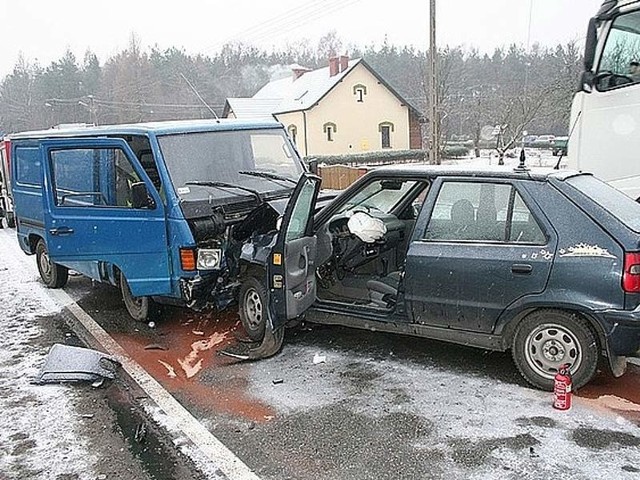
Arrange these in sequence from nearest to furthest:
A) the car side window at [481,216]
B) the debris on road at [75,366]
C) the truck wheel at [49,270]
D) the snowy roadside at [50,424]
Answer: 1. the snowy roadside at [50,424]
2. the car side window at [481,216]
3. the debris on road at [75,366]
4. the truck wheel at [49,270]

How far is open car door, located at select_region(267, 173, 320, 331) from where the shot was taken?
5.39 meters

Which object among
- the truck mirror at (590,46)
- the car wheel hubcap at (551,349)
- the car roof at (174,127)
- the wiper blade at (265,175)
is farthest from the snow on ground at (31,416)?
the truck mirror at (590,46)

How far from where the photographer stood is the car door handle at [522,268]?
4.70m

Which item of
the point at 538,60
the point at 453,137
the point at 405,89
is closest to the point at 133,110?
the point at 405,89

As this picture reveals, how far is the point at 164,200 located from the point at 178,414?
8.05ft

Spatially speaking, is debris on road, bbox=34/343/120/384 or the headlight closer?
debris on road, bbox=34/343/120/384

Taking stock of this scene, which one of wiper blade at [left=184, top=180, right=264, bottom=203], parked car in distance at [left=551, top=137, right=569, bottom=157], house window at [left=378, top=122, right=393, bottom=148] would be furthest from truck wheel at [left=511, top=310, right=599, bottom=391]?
house window at [left=378, top=122, right=393, bottom=148]

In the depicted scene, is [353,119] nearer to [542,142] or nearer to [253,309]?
[542,142]

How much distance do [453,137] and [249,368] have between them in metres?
50.4

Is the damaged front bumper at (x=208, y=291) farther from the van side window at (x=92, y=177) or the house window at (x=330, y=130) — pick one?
the house window at (x=330, y=130)

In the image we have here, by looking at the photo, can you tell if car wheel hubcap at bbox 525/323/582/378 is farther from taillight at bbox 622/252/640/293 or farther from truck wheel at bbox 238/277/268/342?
truck wheel at bbox 238/277/268/342

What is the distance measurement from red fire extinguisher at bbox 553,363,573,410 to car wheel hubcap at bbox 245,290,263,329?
281 centimetres

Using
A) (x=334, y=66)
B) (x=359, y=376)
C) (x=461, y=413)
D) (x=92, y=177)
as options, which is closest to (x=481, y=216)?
(x=461, y=413)

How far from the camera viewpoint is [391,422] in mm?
4445
